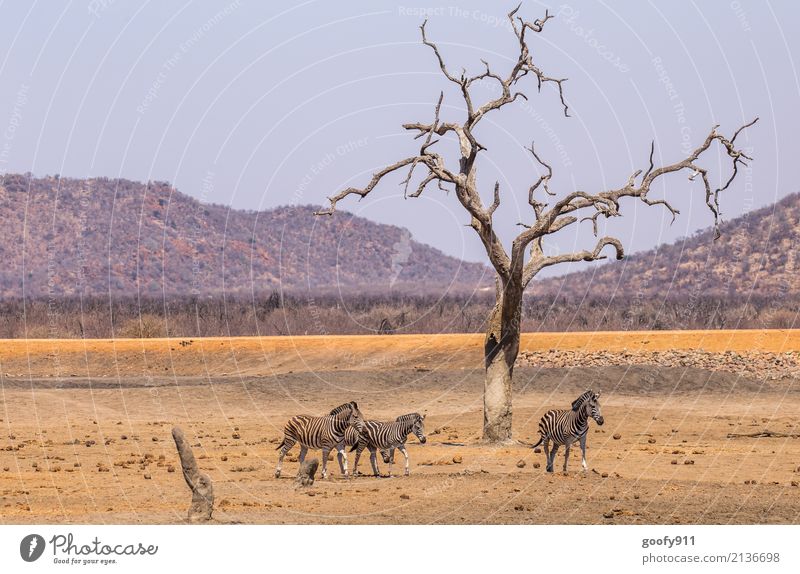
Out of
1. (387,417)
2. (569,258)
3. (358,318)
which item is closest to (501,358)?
(569,258)

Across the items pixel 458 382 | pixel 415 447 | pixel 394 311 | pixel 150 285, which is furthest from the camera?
A: pixel 150 285

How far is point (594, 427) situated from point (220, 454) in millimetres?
10490

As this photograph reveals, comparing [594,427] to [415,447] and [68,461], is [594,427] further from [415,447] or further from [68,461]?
[68,461]

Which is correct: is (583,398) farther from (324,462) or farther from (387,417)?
(387,417)

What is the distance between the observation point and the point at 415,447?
32.1 m

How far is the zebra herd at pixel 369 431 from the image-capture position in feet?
85.9

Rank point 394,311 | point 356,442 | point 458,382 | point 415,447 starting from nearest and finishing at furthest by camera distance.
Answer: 1. point 356,442
2. point 415,447
3. point 458,382
4. point 394,311

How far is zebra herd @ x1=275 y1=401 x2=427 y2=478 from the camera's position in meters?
26.1

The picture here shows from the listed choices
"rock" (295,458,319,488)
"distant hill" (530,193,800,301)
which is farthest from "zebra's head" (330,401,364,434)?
"distant hill" (530,193,800,301)

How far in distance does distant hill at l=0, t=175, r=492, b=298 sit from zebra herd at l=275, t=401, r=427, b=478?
90.3 metres

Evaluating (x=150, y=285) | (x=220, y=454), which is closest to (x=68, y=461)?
(x=220, y=454)
